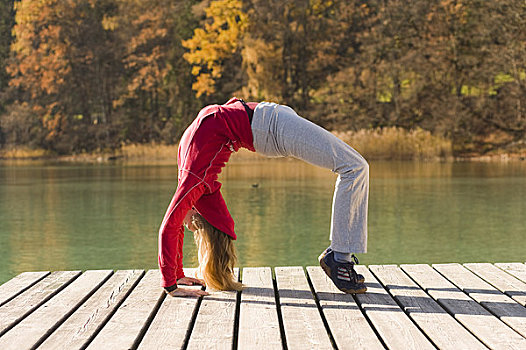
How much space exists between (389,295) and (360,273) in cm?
43

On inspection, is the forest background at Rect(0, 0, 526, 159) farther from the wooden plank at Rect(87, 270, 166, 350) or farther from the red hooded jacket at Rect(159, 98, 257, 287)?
the wooden plank at Rect(87, 270, 166, 350)

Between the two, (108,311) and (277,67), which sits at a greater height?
(277,67)

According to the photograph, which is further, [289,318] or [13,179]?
[13,179]

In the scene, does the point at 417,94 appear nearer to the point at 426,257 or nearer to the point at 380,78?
the point at 380,78

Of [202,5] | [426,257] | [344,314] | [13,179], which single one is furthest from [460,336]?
[202,5]

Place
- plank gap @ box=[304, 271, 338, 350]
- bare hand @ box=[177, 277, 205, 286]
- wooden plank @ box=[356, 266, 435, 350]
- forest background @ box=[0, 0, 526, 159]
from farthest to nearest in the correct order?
1. forest background @ box=[0, 0, 526, 159]
2. bare hand @ box=[177, 277, 205, 286]
3. plank gap @ box=[304, 271, 338, 350]
4. wooden plank @ box=[356, 266, 435, 350]

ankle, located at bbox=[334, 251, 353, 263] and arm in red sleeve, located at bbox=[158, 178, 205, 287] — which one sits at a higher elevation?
arm in red sleeve, located at bbox=[158, 178, 205, 287]

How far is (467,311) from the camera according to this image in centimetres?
253

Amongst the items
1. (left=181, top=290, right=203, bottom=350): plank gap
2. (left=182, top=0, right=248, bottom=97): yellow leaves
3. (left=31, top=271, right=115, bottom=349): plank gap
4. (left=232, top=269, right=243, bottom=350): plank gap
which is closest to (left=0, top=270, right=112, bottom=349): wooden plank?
(left=31, top=271, right=115, bottom=349): plank gap

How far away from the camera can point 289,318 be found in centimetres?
245

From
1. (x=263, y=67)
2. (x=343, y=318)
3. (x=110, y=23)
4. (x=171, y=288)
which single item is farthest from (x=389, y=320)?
(x=110, y=23)

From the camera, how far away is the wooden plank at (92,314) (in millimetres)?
2229

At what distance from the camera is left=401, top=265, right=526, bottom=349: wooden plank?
218 cm

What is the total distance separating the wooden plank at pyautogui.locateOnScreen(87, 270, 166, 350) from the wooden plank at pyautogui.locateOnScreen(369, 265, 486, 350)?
3.27 feet
